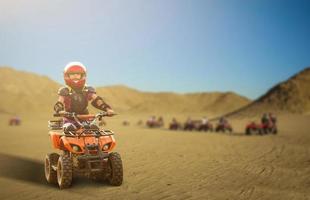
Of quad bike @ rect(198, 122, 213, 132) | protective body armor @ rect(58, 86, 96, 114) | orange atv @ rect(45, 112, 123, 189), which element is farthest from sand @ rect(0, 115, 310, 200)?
quad bike @ rect(198, 122, 213, 132)

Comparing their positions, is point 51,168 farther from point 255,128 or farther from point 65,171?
point 255,128

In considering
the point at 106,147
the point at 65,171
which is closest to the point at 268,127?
the point at 106,147

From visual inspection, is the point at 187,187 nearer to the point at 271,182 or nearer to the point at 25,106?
the point at 271,182

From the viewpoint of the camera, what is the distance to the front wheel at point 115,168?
8797mm

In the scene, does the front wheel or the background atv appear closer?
the front wheel

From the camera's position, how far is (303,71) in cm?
8938

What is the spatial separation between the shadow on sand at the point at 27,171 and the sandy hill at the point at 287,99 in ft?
201

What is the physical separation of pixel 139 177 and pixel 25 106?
9960cm

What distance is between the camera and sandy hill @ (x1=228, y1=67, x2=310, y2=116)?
235 ft

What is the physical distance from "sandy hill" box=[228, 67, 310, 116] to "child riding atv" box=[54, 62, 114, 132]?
2507 inches

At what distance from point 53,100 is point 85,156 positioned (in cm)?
11134

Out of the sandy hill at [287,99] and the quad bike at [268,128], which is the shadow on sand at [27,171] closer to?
the quad bike at [268,128]

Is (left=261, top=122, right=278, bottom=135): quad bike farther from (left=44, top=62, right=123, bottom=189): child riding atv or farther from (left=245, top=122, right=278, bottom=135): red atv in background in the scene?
(left=44, top=62, right=123, bottom=189): child riding atv

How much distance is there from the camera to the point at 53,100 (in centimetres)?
11612
